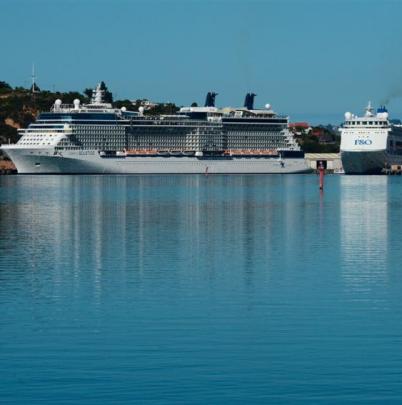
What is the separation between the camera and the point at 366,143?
117875 millimetres

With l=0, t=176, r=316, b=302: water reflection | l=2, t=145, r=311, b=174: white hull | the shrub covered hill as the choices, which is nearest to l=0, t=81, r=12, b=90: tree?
the shrub covered hill

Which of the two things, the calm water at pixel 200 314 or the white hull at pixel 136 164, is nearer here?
the calm water at pixel 200 314

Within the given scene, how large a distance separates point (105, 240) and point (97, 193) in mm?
37098

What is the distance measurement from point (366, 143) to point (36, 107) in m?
63.0

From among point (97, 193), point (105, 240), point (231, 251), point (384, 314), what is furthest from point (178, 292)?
point (97, 193)

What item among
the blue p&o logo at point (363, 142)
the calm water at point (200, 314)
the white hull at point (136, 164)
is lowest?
the calm water at point (200, 314)

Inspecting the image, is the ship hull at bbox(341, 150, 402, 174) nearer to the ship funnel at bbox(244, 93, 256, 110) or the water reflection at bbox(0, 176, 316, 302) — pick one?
the ship funnel at bbox(244, 93, 256, 110)

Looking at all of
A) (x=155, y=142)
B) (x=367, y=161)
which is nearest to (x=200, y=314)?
(x=367, y=161)

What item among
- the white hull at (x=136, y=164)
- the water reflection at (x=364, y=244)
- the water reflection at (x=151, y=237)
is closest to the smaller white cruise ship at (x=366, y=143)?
the white hull at (x=136, y=164)

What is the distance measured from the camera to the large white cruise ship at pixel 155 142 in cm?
12031

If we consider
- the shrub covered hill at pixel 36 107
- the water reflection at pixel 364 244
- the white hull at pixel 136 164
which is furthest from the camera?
the shrub covered hill at pixel 36 107

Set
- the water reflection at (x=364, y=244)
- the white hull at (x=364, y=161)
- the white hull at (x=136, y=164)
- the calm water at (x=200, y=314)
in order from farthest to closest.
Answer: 1. the white hull at (x=136, y=164)
2. the white hull at (x=364, y=161)
3. the water reflection at (x=364, y=244)
4. the calm water at (x=200, y=314)

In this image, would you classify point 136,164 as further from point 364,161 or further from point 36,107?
point 36,107

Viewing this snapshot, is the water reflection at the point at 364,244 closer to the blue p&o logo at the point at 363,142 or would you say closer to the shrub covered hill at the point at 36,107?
the blue p&o logo at the point at 363,142
